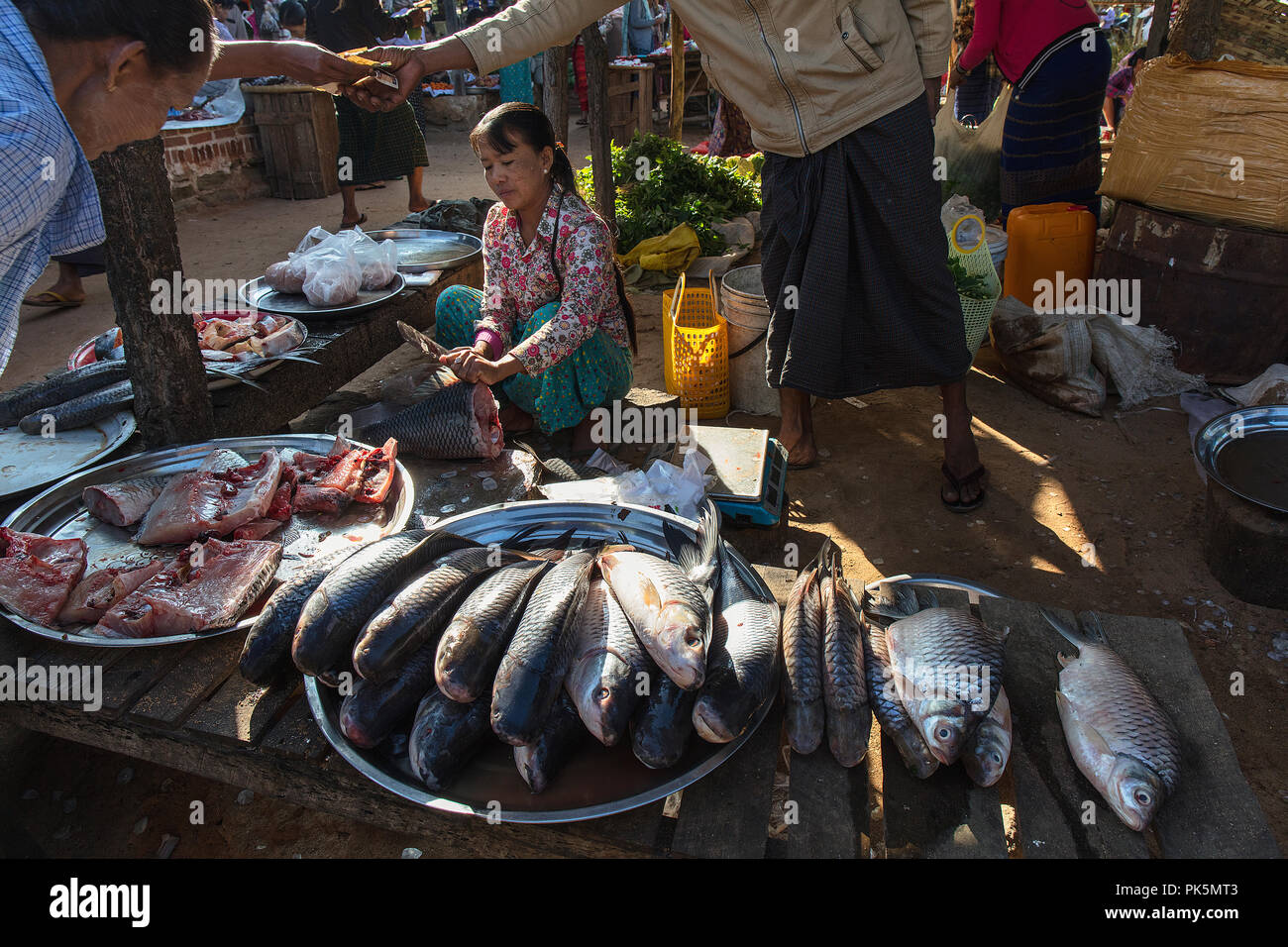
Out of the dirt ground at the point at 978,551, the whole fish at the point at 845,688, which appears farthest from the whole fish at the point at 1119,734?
the dirt ground at the point at 978,551

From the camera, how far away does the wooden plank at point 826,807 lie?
1715mm


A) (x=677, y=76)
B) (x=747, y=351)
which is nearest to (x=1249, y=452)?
(x=747, y=351)

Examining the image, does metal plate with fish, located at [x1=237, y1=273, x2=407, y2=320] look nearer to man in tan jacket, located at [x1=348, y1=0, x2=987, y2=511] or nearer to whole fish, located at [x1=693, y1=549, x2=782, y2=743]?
man in tan jacket, located at [x1=348, y1=0, x2=987, y2=511]

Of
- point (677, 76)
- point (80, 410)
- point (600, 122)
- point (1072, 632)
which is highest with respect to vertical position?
point (677, 76)

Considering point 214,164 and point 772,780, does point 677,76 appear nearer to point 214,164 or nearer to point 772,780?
point 214,164

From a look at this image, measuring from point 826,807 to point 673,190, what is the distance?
6.43m

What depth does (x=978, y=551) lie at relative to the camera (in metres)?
3.62

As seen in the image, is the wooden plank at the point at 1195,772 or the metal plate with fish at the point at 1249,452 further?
the metal plate with fish at the point at 1249,452

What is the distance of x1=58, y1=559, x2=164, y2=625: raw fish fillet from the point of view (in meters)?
2.33

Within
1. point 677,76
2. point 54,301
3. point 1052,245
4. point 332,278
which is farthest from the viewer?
point 677,76

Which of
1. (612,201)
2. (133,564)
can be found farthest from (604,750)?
(612,201)

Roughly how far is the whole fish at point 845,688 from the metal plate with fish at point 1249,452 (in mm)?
2207

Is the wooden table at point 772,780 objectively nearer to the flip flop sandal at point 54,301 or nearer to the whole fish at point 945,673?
the whole fish at point 945,673
